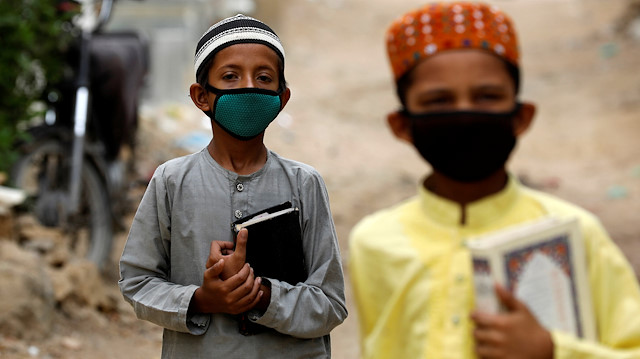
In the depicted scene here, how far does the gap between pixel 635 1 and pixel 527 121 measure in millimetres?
19092

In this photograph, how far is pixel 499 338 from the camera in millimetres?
1399

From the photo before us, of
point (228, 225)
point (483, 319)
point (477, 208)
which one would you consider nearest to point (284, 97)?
point (228, 225)

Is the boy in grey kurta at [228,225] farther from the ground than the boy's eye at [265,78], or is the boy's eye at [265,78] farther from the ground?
the boy's eye at [265,78]

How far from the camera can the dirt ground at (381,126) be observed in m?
5.50

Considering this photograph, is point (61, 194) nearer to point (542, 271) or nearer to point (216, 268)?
point (216, 268)

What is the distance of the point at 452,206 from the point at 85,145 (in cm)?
386

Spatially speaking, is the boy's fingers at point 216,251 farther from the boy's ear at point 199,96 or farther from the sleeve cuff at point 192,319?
the boy's ear at point 199,96

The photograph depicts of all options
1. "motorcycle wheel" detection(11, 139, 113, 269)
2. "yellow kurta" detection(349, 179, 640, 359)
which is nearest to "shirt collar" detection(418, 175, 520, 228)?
"yellow kurta" detection(349, 179, 640, 359)

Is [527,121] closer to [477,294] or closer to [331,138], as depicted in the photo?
[477,294]

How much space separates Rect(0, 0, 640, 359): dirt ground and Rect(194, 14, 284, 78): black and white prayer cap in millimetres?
2708

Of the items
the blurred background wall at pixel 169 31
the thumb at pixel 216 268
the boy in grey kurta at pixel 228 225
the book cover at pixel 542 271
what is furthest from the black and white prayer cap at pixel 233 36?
the blurred background wall at pixel 169 31

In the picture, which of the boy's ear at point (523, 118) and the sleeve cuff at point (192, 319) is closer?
the boy's ear at point (523, 118)

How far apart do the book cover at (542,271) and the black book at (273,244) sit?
530mm

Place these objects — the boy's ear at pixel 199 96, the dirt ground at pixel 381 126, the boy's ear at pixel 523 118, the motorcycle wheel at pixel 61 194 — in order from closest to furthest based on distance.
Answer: the boy's ear at pixel 523 118, the boy's ear at pixel 199 96, the motorcycle wheel at pixel 61 194, the dirt ground at pixel 381 126
